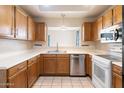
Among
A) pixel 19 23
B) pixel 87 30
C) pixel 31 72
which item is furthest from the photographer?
A: pixel 87 30

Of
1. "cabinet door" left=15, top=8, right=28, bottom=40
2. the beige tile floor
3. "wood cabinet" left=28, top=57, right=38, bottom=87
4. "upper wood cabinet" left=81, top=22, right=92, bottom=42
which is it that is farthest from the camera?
"upper wood cabinet" left=81, top=22, right=92, bottom=42

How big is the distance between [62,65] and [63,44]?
113 cm

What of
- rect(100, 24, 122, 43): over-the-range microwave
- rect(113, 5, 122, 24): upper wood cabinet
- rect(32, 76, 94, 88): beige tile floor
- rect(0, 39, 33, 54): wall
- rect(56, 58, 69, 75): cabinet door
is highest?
rect(113, 5, 122, 24): upper wood cabinet

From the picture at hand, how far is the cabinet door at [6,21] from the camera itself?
2.28 meters

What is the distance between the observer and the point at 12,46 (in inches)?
144

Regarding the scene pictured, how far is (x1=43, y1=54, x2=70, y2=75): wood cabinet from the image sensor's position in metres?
4.92

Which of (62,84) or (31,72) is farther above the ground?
(31,72)

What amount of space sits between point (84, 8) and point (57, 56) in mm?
1736

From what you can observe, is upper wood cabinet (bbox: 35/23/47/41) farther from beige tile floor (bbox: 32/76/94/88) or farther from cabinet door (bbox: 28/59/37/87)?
cabinet door (bbox: 28/59/37/87)

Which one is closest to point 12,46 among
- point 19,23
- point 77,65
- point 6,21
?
point 19,23

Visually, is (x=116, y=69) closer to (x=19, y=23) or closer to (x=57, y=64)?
(x=19, y=23)

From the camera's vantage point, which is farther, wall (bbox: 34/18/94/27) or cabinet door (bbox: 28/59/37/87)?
wall (bbox: 34/18/94/27)

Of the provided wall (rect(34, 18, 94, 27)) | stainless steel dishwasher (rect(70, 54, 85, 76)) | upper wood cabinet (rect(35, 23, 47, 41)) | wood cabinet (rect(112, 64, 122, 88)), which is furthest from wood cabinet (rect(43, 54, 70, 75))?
wood cabinet (rect(112, 64, 122, 88))

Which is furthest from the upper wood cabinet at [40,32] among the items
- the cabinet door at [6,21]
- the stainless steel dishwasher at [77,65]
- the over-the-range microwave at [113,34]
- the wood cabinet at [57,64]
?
the cabinet door at [6,21]
